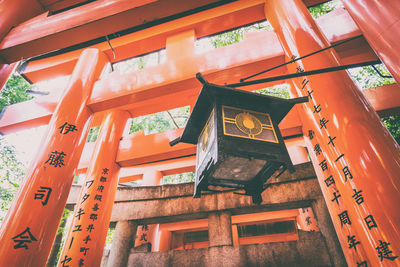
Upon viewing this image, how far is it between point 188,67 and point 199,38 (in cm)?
203

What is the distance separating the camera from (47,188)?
3131 millimetres

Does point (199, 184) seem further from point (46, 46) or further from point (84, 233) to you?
point (46, 46)

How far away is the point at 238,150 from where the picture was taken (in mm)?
1737

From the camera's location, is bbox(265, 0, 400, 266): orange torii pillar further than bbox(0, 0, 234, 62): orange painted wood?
No

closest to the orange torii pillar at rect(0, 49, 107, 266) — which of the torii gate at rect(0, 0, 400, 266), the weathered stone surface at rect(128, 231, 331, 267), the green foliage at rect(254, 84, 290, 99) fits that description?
the torii gate at rect(0, 0, 400, 266)

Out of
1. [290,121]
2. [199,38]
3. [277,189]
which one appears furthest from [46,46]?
[277,189]

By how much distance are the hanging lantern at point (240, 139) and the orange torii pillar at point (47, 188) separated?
2413mm

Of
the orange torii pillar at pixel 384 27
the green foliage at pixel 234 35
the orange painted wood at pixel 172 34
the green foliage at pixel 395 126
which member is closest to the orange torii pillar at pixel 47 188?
the orange painted wood at pixel 172 34

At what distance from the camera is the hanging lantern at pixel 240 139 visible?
5.82 ft

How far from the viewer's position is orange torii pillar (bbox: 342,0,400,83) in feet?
5.32

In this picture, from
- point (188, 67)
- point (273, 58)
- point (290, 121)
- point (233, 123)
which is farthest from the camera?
point (290, 121)

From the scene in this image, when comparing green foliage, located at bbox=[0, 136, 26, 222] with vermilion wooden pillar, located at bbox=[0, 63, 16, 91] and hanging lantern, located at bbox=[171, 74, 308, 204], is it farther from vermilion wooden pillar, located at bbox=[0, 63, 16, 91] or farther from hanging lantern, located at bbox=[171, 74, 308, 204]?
hanging lantern, located at bbox=[171, 74, 308, 204]

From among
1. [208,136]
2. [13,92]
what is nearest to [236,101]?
[208,136]

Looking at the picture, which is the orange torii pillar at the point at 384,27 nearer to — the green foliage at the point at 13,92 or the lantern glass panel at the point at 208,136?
the lantern glass panel at the point at 208,136
